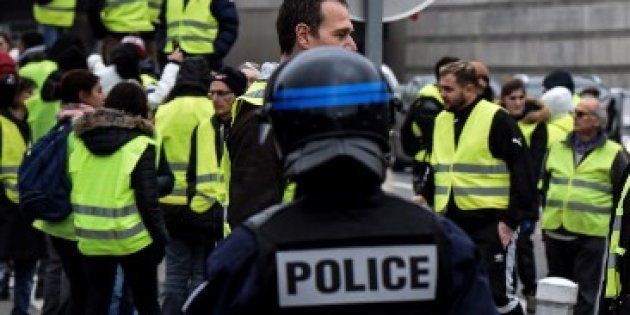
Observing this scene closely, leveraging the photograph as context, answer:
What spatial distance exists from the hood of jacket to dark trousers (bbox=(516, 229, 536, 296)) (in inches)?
192

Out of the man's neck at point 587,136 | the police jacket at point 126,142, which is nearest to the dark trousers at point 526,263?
the man's neck at point 587,136

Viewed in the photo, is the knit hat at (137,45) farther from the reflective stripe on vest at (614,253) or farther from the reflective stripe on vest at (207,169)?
the reflective stripe on vest at (614,253)

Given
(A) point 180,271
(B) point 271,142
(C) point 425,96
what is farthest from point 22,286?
(B) point 271,142

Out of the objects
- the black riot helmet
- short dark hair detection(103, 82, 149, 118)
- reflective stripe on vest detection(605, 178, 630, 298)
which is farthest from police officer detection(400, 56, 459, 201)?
the black riot helmet

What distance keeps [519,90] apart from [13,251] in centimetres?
459

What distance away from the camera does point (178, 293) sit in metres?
10.1

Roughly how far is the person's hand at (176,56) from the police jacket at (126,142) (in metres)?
3.52

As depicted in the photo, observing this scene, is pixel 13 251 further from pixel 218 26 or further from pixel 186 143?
pixel 218 26

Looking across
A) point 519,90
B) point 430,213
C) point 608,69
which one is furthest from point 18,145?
point 608,69

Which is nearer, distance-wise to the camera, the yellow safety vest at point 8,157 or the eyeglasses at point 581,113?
the eyeglasses at point 581,113

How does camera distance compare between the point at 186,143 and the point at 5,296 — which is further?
the point at 5,296

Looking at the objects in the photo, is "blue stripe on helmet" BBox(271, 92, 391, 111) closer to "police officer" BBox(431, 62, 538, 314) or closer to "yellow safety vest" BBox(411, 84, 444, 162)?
"police officer" BBox(431, 62, 538, 314)

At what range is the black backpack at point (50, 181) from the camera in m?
8.88

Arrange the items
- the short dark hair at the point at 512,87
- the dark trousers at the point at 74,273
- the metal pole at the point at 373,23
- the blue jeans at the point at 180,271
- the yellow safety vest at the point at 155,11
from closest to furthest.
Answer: the metal pole at the point at 373,23
the dark trousers at the point at 74,273
the blue jeans at the point at 180,271
the short dark hair at the point at 512,87
the yellow safety vest at the point at 155,11
